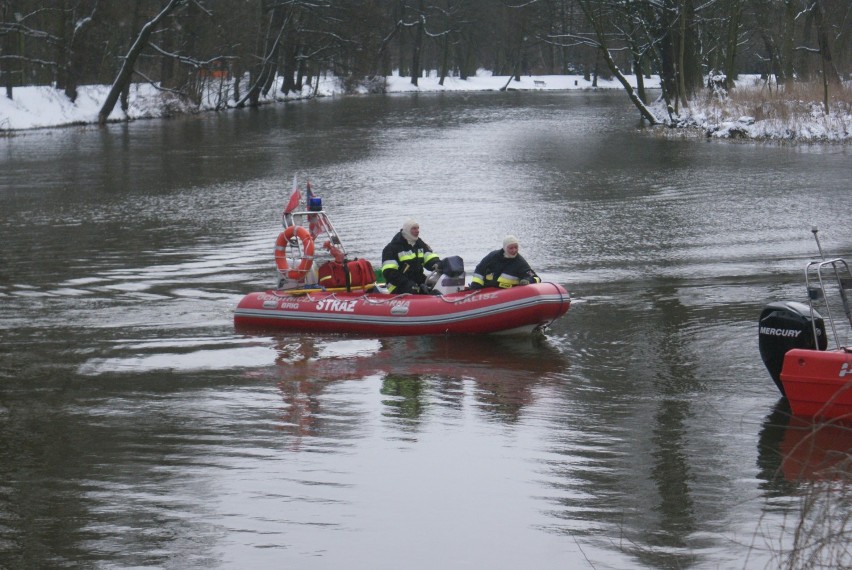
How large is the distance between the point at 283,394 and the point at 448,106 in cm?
5496

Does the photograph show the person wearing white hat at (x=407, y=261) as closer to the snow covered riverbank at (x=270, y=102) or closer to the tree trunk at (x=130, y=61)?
the snow covered riverbank at (x=270, y=102)

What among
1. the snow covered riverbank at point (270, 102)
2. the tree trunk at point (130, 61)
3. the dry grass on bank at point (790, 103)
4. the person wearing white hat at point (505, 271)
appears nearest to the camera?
the person wearing white hat at point (505, 271)

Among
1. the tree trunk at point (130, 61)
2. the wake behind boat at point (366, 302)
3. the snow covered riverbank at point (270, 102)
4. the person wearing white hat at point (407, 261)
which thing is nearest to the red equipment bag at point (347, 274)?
the wake behind boat at point (366, 302)

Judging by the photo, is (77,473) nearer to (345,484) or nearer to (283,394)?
(345,484)

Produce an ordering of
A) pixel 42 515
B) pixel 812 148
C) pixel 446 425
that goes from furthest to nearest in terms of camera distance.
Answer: pixel 812 148 < pixel 446 425 < pixel 42 515

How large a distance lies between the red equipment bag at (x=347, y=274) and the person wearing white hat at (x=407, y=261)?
0.39 meters

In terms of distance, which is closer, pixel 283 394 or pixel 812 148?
pixel 283 394

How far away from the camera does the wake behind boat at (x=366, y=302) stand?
40.8 feet

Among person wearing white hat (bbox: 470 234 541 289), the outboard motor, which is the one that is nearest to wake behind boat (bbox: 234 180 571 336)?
person wearing white hat (bbox: 470 234 541 289)

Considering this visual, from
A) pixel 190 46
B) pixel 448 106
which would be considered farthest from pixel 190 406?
pixel 448 106

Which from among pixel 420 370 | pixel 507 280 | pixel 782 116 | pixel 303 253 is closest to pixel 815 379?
pixel 420 370

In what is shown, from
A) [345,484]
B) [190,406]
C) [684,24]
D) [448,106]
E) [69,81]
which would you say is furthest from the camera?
[448,106]

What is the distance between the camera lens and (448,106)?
6469 cm

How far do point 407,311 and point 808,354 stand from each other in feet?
16.2
